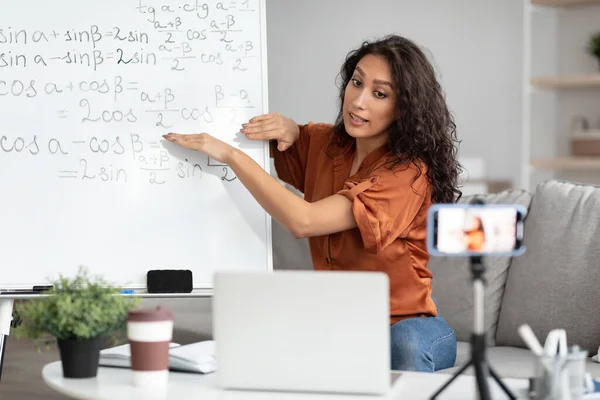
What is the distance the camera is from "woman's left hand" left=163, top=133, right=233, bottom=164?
2.23 m

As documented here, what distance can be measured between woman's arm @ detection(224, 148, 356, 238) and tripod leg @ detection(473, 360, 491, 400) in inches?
34.1

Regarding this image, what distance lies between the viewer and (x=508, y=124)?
14.7 feet

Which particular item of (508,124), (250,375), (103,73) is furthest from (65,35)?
(508,124)

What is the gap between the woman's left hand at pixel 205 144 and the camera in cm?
223

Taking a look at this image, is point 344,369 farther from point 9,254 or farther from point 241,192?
point 9,254

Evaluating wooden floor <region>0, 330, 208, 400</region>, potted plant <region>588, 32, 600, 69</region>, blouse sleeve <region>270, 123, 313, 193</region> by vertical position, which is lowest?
wooden floor <region>0, 330, 208, 400</region>

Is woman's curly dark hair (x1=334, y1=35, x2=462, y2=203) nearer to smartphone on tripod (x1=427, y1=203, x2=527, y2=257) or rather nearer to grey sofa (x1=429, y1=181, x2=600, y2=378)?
grey sofa (x1=429, y1=181, x2=600, y2=378)

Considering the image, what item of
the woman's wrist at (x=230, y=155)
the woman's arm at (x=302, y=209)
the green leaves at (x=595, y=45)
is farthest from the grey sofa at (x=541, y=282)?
the green leaves at (x=595, y=45)

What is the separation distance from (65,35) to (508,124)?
108 inches

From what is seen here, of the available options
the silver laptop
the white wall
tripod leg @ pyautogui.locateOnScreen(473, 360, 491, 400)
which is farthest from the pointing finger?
the white wall

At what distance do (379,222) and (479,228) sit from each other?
0.79 meters

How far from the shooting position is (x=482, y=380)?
4.02 feet

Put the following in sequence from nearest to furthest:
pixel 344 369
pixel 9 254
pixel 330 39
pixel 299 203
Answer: pixel 344 369, pixel 299 203, pixel 9 254, pixel 330 39

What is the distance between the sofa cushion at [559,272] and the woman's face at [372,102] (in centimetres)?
64
